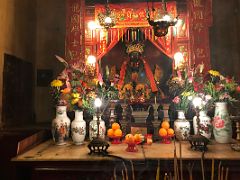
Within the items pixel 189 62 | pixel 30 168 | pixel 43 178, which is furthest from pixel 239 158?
pixel 189 62

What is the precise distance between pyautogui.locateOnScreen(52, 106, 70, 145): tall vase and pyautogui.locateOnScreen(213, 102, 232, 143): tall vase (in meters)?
1.81

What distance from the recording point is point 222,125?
268 centimetres

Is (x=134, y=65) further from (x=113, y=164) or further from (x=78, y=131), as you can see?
(x=113, y=164)

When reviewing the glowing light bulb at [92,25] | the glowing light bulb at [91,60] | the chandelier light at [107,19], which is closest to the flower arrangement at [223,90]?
the chandelier light at [107,19]

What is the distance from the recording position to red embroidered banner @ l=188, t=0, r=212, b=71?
4027 mm

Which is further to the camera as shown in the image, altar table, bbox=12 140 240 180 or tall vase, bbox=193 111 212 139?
tall vase, bbox=193 111 212 139

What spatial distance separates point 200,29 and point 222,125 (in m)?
2.07

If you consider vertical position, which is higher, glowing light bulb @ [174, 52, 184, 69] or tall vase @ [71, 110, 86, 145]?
glowing light bulb @ [174, 52, 184, 69]

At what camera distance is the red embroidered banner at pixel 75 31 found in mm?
4070

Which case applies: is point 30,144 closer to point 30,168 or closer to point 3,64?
point 30,168

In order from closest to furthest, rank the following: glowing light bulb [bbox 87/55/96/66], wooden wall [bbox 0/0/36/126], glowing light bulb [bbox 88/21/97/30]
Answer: wooden wall [bbox 0/0/36/126] → glowing light bulb [bbox 87/55/96/66] → glowing light bulb [bbox 88/21/97/30]

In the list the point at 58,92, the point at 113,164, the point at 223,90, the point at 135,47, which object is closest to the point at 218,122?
the point at 223,90

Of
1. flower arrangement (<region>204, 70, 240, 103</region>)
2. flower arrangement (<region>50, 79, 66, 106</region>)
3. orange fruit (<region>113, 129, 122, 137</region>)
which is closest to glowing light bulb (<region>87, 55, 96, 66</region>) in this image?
flower arrangement (<region>50, 79, 66, 106</region>)

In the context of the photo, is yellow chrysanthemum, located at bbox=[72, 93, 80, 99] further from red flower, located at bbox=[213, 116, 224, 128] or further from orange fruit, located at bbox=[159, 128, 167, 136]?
red flower, located at bbox=[213, 116, 224, 128]
